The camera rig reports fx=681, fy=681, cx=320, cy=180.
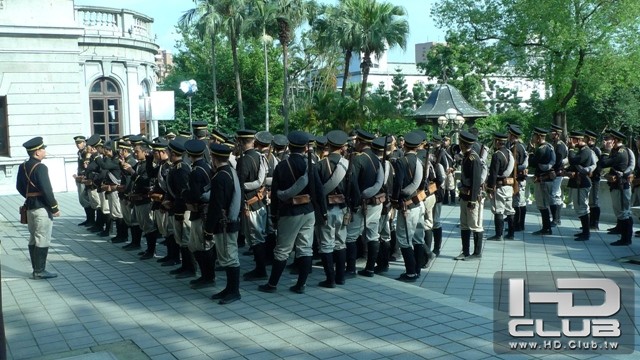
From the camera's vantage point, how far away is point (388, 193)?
32.3 feet

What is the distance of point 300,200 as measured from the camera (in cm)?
862

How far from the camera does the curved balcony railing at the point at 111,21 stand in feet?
93.4

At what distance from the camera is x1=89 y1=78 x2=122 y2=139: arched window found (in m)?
28.6

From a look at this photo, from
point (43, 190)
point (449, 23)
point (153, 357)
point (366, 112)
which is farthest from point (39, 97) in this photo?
point (153, 357)

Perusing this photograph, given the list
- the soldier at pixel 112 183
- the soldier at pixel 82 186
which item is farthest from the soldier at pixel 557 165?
the soldier at pixel 82 186

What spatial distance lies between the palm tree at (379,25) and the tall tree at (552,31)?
2440mm

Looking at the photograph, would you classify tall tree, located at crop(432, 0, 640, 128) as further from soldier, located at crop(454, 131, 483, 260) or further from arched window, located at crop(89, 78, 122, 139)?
soldier, located at crop(454, 131, 483, 260)

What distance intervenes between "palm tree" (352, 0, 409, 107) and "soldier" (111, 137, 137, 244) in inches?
872

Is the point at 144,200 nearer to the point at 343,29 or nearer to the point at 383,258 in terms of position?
the point at 383,258

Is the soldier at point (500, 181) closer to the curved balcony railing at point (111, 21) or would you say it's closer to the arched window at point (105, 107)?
the arched window at point (105, 107)

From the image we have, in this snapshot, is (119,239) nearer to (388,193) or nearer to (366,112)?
(388,193)

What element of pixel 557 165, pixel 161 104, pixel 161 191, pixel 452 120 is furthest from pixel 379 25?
pixel 161 191

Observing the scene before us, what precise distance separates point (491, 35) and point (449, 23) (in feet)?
6.90

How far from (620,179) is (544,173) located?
1669 mm
